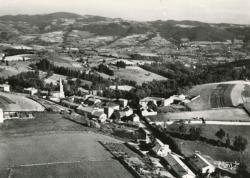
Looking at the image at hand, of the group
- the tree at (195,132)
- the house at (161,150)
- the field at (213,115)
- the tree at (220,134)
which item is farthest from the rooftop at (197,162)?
the field at (213,115)

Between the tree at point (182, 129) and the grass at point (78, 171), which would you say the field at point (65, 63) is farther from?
the grass at point (78, 171)

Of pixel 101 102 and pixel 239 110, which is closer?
pixel 239 110

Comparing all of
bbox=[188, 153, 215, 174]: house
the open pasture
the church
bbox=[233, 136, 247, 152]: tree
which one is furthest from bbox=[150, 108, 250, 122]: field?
the church

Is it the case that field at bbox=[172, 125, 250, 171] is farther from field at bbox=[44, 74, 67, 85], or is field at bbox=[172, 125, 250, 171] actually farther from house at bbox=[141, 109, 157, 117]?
field at bbox=[44, 74, 67, 85]

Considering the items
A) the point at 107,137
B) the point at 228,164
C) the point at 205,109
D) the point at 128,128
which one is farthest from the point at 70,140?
the point at 205,109

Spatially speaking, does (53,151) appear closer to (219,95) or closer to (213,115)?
(213,115)

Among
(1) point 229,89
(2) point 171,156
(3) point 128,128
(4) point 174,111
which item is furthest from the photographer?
(1) point 229,89

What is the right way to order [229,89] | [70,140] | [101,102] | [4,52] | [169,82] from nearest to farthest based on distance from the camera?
[70,140] → [101,102] → [229,89] → [169,82] → [4,52]

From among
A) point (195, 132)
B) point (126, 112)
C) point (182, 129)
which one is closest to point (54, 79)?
point (126, 112)

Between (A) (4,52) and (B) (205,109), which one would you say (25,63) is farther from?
(B) (205,109)
